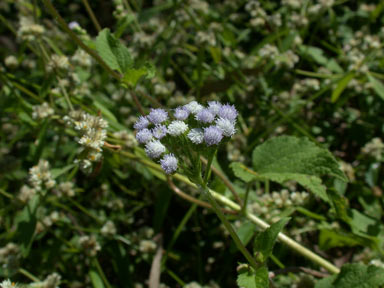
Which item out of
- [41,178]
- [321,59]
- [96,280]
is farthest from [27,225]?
[321,59]

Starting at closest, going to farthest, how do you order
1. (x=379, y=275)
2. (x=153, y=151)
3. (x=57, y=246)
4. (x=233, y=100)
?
(x=153, y=151), (x=379, y=275), (x=57, y=246), (x=233, y=100)

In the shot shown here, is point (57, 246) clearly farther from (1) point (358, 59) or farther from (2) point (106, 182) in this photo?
(1) point (358, 59)

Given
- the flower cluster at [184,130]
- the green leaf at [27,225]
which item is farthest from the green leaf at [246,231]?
the green leaf at [27,225]

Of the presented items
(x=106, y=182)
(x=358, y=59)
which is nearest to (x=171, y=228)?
(x=106, y=182)

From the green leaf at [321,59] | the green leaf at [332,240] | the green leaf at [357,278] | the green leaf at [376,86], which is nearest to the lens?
the green leaf at [357,278]

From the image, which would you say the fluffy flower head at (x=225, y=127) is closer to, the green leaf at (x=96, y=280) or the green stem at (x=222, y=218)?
the green stem at (x=222, y=218)

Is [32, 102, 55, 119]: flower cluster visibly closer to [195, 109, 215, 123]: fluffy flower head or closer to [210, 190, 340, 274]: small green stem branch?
[210, 190, 340, 274]: small green stem branch
